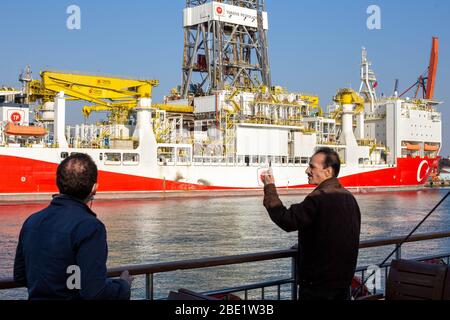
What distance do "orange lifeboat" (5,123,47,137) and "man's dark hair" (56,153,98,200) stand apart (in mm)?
30199

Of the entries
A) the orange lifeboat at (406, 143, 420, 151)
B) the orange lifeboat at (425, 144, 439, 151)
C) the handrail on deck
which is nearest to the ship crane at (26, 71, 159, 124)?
the orange lifeboat at (406, 143, 420, 151)

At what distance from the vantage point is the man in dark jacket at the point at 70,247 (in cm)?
239

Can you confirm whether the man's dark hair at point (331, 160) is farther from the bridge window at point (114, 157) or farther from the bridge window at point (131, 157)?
the bridge window at point (131, 157)

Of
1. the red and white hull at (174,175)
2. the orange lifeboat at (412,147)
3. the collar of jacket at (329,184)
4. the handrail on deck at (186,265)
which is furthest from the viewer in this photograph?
the orange lifeboat at (412,147)

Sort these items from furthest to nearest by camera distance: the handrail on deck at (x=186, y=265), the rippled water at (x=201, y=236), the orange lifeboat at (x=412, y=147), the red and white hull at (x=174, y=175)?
the orange lifeboat at (x=412, y=147)
the red and white hull at (x=174, y=175)
the rippled water at (x=201, y=236)
the handrail on deck at (x=186, y=265)

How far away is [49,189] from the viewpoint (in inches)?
1224

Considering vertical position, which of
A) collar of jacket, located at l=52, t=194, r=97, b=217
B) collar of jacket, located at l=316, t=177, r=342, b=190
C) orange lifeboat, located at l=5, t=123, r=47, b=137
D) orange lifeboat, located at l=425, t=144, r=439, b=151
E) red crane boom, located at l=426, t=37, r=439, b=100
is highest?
red crane boom, located at l=426, t=37, r=439, b=100

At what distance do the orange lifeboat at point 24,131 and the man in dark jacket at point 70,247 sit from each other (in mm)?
30188

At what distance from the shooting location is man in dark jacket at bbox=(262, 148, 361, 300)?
331 cm

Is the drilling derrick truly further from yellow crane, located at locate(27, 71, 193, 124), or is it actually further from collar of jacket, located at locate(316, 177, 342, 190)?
collar of jacket, located at locate(316, 177, 342, 190)

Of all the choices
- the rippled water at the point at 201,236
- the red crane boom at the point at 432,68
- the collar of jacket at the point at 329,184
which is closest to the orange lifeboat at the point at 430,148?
the red crane boom at the point at 432,68
